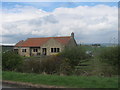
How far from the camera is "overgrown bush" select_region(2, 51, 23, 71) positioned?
49.2ft

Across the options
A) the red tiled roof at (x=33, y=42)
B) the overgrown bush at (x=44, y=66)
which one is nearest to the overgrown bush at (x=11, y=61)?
the overgrown bush at (x=44, y=66)

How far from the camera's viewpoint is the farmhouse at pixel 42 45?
155 ft

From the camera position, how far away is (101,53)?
14055mm

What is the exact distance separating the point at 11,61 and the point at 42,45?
116ft

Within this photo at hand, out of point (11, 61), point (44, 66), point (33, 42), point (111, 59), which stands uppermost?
point (33, 42)

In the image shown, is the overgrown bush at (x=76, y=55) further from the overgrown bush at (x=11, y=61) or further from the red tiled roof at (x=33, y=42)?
the red tiled roof at (x=33, y=42)

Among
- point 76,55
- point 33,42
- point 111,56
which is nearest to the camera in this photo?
point 111,56

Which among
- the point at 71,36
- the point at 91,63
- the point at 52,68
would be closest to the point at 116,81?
the point at 52,68

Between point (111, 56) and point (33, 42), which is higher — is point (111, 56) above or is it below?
below

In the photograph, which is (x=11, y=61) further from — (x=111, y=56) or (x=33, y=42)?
(x=33, y=42)

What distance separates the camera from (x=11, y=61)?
49.2 feet

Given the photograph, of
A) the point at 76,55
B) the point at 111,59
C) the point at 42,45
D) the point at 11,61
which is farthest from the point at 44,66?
the point at 42,45

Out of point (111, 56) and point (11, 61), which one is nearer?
point (111, 56)

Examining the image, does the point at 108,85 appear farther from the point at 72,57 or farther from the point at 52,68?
the point at 72,57
